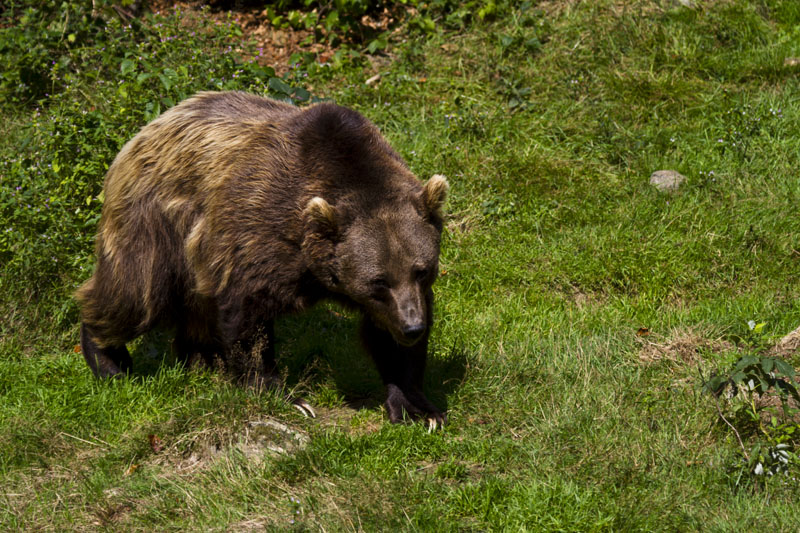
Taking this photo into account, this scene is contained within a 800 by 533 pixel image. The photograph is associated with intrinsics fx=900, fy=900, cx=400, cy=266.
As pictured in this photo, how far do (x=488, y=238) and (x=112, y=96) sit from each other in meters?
3.19

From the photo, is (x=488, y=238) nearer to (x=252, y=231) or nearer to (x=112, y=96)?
(x=252, y=231)

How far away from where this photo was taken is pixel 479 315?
6.11 m

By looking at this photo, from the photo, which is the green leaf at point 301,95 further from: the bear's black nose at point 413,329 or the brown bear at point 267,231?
the bear's black nose at point 413,329

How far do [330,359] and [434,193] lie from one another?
1.60m

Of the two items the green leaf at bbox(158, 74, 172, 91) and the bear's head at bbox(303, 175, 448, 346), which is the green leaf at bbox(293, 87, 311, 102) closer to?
the green leaf at bbox(158, 74, 172, 91)

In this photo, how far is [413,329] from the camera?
4.54m

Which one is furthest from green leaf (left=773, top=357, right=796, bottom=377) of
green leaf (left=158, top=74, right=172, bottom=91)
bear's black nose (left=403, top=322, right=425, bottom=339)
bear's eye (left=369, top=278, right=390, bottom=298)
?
green leaf (left=158, top=74, right=172, bottom=91)

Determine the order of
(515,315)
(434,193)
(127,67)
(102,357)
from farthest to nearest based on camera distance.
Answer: (127,67) → (515,315) → (102,357) → (434,193)

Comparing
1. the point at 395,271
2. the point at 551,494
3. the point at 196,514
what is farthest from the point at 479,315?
the point at 196,514

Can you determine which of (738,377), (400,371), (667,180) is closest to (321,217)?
(400,371)

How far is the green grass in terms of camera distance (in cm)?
406

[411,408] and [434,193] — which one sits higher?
[434,193]

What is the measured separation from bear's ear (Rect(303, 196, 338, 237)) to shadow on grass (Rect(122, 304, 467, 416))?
64 cm

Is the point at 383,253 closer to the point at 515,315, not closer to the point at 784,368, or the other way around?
the point at 515,315
